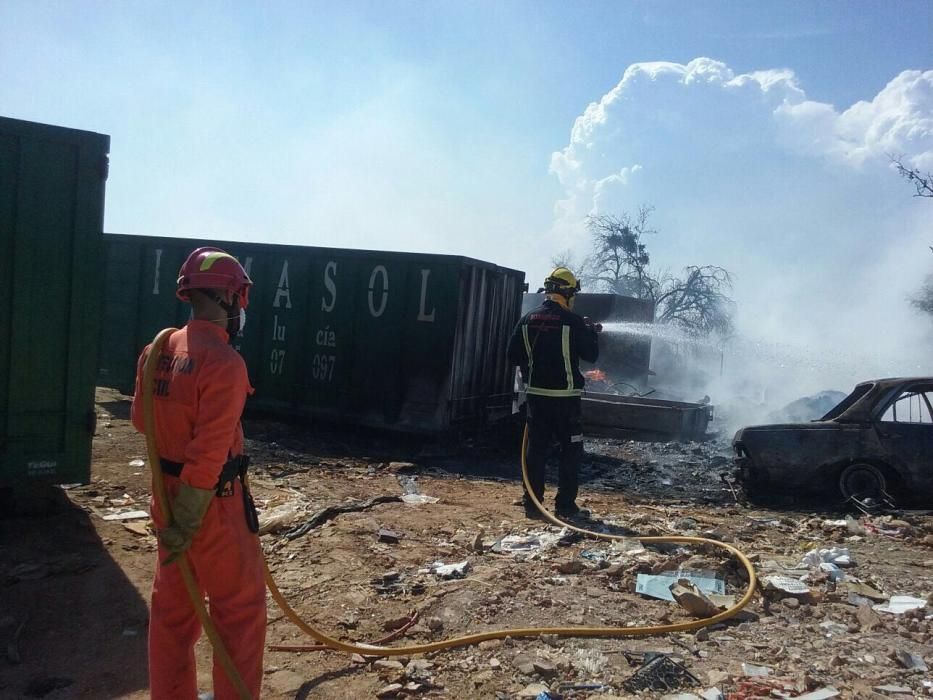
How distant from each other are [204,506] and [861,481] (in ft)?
21.5

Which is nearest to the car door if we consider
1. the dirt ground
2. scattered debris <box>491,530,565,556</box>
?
the dirt ground

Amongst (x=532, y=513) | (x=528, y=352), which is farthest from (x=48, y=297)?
(x=532, y=513)

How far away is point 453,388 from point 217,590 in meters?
6.48

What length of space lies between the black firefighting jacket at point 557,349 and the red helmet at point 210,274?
378 centimetres

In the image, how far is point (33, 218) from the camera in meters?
4.74

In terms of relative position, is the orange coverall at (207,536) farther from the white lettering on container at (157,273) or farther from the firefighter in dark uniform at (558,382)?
the white lettering on container at (157,273)

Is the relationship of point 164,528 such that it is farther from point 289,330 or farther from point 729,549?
point 289,330

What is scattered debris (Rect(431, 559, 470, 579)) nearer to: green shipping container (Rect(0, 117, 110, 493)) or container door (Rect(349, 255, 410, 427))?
green shipping container (Rect(0, 117, 110, 493))

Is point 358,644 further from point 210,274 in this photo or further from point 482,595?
point 210,274

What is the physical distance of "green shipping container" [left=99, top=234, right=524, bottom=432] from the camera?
9000 mm

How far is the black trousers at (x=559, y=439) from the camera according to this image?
6113 millimetres

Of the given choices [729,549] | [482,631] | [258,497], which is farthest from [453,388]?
[482,631]

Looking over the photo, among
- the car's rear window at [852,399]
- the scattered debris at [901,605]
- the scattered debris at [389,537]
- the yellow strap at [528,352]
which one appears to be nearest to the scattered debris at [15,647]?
the scattered debris at [389,537]

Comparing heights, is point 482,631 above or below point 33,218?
below
